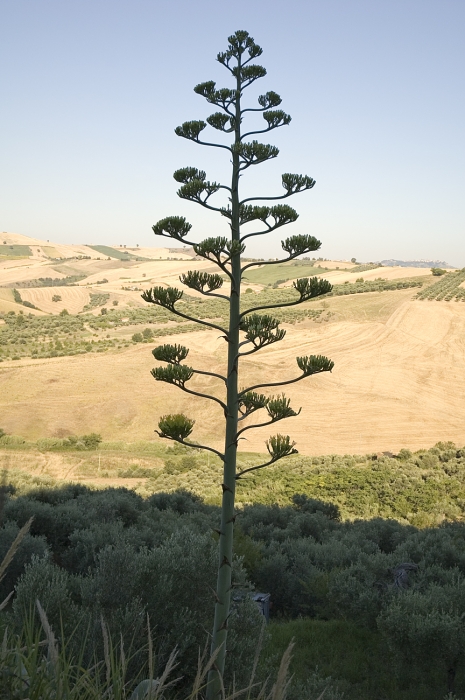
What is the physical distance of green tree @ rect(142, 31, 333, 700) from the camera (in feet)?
16.0

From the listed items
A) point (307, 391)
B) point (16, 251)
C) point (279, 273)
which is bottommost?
point (307, 391)

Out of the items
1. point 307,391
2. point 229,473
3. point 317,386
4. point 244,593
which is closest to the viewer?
point 229,473

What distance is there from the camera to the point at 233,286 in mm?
5102

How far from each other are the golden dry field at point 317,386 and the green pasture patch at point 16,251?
112m

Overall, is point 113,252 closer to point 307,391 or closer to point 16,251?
point 16,251

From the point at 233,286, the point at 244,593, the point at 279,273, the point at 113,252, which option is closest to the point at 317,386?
the point at 244,593

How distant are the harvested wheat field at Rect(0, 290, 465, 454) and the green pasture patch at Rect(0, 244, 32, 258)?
118 m

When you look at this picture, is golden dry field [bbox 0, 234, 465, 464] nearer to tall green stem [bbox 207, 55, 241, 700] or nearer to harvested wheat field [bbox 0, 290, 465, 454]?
harvested wheat field [bbox 0, 290, 465, 454]

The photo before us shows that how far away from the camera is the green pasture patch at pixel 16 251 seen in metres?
153

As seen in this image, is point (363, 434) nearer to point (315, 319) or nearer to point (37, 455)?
point (37, 455)

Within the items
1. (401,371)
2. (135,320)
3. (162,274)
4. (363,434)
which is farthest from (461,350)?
(162,274)

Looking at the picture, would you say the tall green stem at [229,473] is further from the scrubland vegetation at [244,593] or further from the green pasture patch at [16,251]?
the green pasture patch at [16,251]

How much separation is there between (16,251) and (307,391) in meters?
140

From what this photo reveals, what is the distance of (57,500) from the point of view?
47.5 ft
